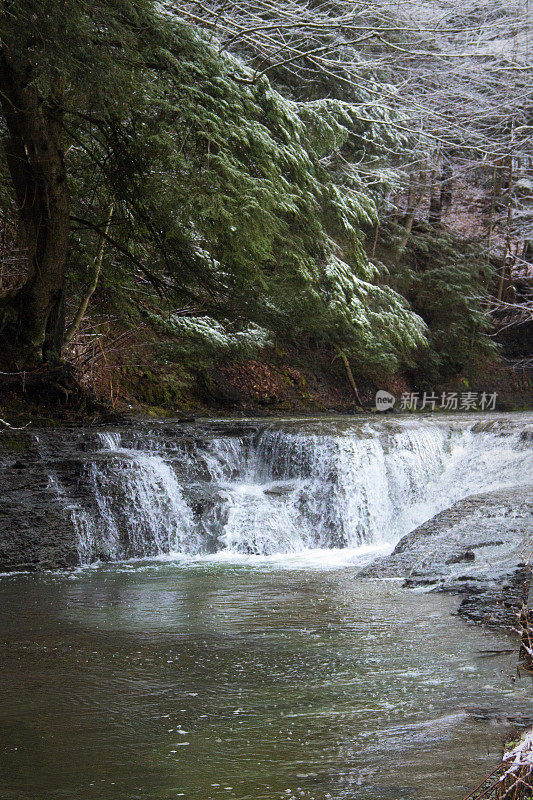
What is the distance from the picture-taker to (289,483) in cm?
1142

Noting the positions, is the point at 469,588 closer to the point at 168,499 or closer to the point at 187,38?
the point at 168,499

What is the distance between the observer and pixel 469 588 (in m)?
6.49

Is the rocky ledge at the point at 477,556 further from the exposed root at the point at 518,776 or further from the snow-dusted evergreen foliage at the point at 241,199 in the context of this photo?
the exposed root at the point at 518,776

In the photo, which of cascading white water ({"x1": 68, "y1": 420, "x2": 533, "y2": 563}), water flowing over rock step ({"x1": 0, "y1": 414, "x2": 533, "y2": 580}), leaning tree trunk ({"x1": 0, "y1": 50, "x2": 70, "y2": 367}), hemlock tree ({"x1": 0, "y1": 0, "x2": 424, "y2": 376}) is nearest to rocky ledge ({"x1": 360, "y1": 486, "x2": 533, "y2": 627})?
water flowing over rock step ({"x1": 0, "y1": 414, "x2": 533, "y2": 580})

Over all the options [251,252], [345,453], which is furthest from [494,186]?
[251,252]

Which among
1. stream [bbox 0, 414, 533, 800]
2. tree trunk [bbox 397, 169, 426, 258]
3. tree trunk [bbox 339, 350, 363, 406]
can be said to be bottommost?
stream [bbox 0, 414, 533, 800]

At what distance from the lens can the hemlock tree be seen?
7.40 meters

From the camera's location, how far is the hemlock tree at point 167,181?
7.40 meters

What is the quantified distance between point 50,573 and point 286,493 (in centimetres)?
375

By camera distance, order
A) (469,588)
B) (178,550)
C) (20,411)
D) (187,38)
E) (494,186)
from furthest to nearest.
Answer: (494,186)
(20,411)
(178,550)
(187,38)
(469,588)
